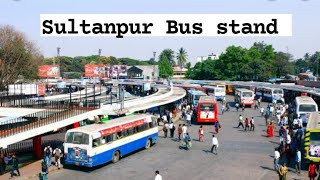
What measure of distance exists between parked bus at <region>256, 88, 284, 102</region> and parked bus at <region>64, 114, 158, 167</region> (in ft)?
113

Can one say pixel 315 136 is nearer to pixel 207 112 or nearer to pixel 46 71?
pixel 207 112

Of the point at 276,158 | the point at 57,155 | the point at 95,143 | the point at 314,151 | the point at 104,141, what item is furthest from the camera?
the point at 104,141

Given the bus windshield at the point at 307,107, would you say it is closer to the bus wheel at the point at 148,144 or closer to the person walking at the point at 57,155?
the bus wheel at the point at 148,144

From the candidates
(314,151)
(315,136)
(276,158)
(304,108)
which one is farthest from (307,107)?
(276,158)

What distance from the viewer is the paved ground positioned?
20062 mm

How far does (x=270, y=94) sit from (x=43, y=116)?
1650 inches

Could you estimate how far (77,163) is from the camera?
2116 centimetres

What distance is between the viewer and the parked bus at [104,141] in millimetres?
20734

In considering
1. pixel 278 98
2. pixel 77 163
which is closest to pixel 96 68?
pixel 278 98

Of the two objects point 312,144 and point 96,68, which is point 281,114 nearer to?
point 312,144

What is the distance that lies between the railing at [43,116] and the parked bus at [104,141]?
1.95 metres

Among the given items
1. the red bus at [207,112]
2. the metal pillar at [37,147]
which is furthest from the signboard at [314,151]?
the red bus at [207,112]

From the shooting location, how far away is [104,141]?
21.8 metres

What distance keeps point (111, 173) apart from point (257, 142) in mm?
12176
